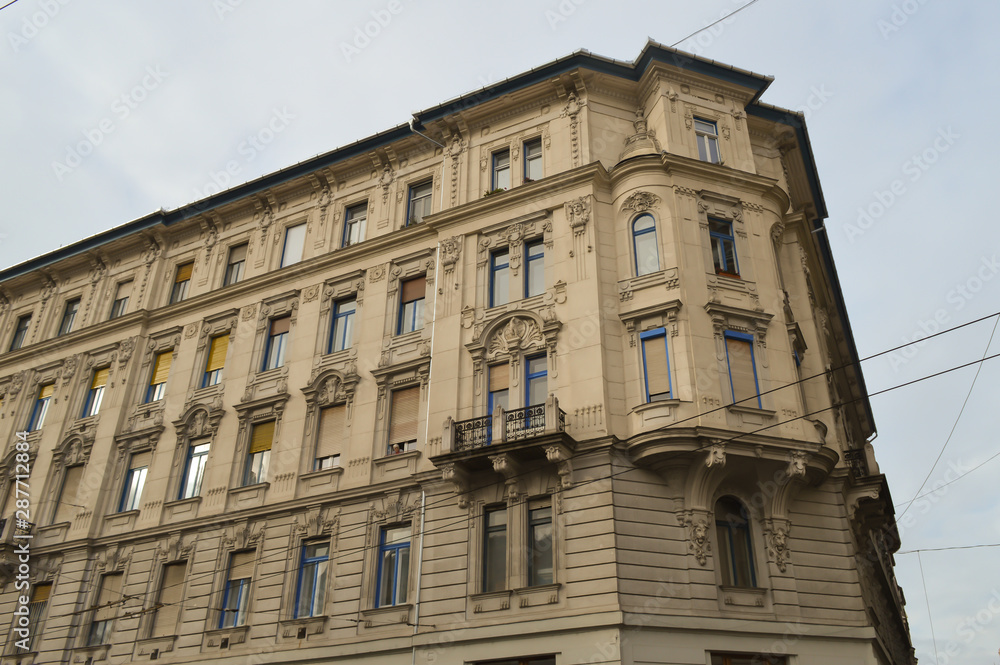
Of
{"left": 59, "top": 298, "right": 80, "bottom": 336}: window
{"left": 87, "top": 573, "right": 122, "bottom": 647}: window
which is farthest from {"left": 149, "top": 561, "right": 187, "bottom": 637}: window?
{"left": 59, "top": 298, "right": 80, "bottom": 336}: window

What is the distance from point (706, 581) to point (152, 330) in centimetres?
2423

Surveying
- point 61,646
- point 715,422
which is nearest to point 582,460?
point 715,422

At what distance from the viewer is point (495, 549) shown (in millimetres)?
21281

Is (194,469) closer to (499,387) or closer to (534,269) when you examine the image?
(499,387)

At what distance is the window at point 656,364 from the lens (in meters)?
21.4

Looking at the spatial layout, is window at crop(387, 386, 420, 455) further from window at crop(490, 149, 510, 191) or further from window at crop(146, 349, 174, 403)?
window at crop(146, 349, 174, 403)

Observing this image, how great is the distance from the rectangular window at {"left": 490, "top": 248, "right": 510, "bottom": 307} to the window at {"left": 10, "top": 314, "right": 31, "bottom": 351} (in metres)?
24.7

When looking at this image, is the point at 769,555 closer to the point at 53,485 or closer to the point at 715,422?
the point at 715,422

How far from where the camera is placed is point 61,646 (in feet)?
87.4

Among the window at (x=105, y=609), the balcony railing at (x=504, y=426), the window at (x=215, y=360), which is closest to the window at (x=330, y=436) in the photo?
the balcony railing at (x=504, y=426)

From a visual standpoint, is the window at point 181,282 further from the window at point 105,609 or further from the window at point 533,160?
Answer: the window at point 533,160

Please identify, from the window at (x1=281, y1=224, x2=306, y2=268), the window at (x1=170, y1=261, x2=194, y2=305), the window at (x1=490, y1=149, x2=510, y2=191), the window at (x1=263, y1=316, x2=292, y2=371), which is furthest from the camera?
the window at (x1=170, y1=261, x2=194, y2=305)

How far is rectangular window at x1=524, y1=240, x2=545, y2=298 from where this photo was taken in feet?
80.8

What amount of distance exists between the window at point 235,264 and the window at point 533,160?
40.9 feet
